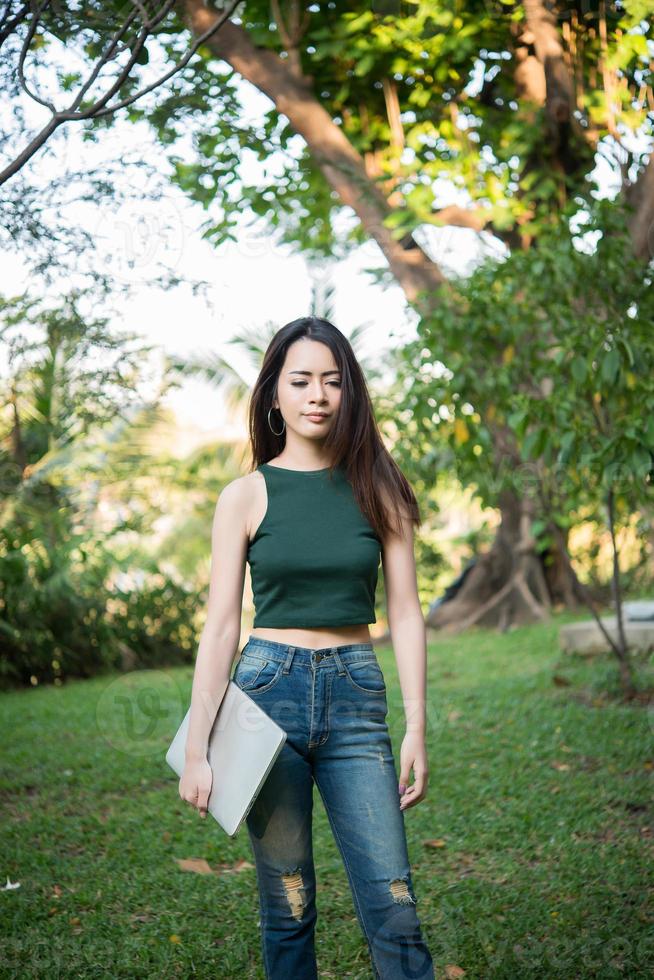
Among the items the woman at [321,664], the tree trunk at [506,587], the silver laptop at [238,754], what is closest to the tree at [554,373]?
the woman at [321,664]

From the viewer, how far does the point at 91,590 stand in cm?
906

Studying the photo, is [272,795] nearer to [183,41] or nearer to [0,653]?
[183,41]

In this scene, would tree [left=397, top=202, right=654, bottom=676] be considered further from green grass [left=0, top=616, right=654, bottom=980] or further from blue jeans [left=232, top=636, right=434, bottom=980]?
blue jeans [left=232, top=636, right=434, bottom=980]

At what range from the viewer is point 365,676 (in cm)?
213

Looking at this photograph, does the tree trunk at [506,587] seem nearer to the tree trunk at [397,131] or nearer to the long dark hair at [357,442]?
the tree trunk at [397,131]

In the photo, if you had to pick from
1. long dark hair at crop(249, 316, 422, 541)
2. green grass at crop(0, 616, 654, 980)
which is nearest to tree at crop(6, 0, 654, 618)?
green grass at crop(0, 616, 654, 980)

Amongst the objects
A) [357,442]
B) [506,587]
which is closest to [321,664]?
[357,442]

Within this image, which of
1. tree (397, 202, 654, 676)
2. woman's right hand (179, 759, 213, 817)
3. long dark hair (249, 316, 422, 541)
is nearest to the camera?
woman's right hand (179, 759, 213, 817)

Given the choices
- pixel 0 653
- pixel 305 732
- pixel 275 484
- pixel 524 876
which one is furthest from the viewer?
pixel 0 653

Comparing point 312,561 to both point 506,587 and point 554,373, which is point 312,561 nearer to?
point 554,373

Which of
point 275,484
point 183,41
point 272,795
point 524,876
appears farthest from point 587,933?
point 183,41

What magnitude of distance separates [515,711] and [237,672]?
4.19 m

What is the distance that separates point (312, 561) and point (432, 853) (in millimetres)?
2239

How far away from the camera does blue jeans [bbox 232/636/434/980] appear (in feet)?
6.73
